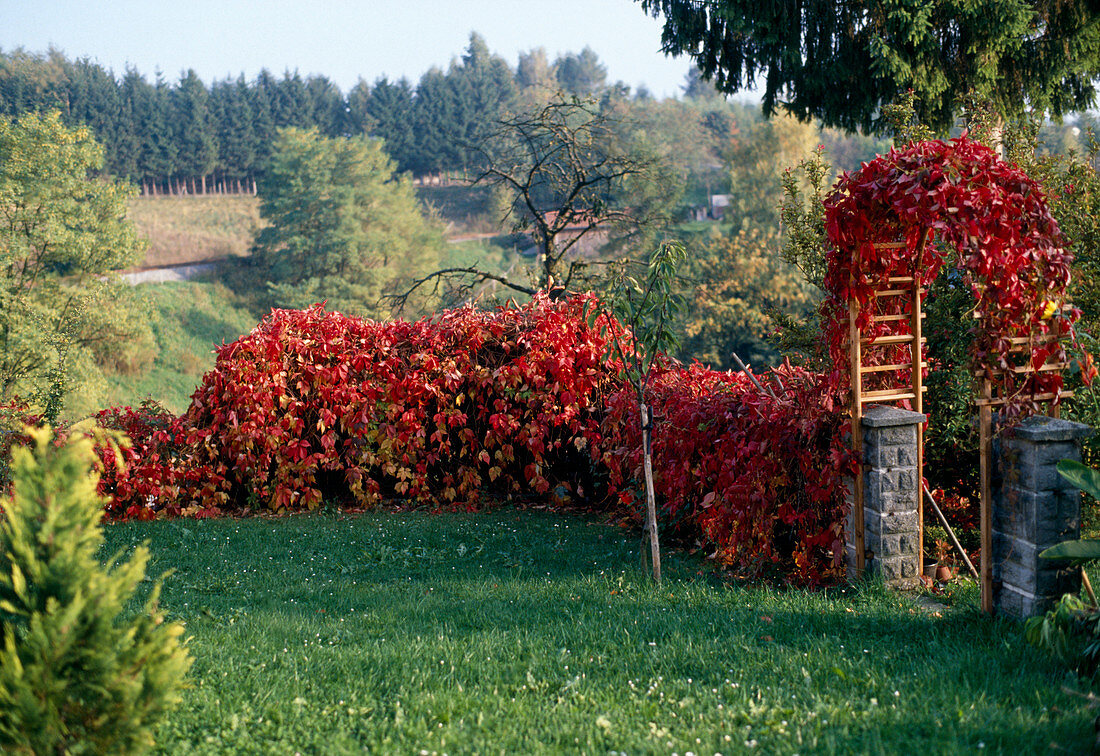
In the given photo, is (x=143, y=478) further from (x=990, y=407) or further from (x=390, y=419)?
(x=990, y=407)

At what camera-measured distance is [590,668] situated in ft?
12.1

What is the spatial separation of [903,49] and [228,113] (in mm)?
53084

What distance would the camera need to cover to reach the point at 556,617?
4.51 metres

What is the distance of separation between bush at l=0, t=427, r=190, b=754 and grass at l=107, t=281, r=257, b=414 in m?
28.0

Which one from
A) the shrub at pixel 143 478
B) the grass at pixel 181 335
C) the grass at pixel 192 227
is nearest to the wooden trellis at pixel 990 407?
the shrub at pixel 143 478

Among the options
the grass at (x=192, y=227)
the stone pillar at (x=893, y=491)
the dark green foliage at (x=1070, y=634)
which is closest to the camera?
the dark green foliage at (x=1070, y=634)

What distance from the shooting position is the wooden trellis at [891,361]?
471 cm

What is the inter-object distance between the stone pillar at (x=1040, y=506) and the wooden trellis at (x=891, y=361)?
778mm

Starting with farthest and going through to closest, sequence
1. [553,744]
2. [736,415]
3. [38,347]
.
Answer: 1. [38,347]
2. [736,415]
3. [553,744]

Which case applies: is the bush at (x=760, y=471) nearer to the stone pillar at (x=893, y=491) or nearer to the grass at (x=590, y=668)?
the stone pillar at (x=893, y=491)

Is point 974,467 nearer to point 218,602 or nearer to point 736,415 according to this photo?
point 736,415

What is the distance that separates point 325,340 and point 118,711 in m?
5.93

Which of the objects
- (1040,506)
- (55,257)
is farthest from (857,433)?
(55,257)

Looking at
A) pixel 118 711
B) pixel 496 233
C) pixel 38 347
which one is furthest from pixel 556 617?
pixel 496 233
